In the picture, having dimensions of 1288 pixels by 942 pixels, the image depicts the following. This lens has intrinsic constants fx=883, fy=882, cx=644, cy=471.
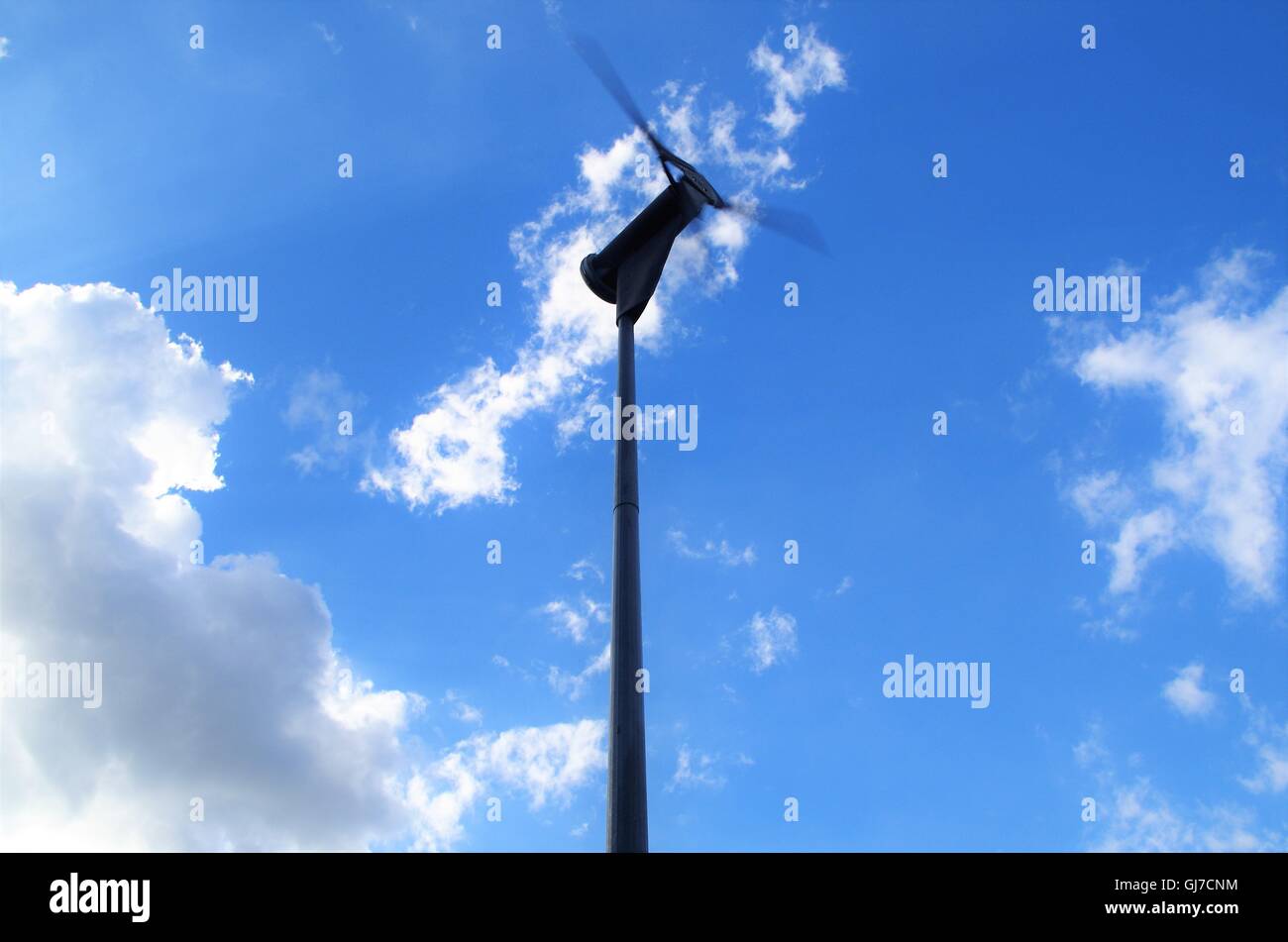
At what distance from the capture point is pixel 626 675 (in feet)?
51.4

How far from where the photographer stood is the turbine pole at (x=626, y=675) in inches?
561

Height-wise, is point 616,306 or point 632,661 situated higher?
point 616,306

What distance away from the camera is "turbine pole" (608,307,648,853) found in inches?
561
